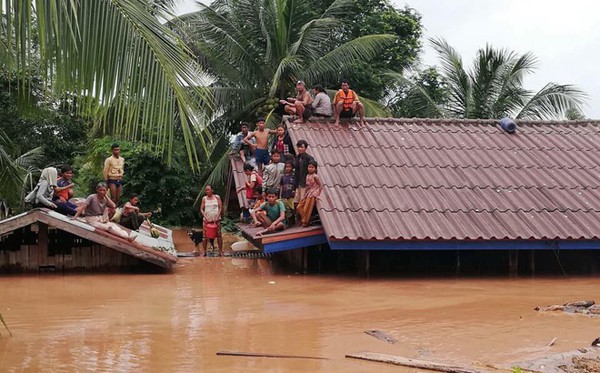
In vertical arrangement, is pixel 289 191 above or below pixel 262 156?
below

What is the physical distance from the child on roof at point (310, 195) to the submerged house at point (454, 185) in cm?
20

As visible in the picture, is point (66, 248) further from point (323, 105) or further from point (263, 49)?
point (263, 49)

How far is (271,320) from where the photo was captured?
885cm

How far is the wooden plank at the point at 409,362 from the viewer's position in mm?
6266

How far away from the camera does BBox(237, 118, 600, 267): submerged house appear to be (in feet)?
40.2

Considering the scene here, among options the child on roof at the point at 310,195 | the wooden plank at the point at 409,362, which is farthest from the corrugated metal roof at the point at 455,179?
the wooden plank at the point at 409,362

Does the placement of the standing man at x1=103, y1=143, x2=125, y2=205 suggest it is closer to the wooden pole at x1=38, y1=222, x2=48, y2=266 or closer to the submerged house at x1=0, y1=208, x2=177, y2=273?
the submerged house at x1=0, y1=208, x2=177, y2=273

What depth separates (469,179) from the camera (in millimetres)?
13938

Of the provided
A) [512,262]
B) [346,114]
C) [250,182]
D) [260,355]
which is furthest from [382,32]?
[260,355]

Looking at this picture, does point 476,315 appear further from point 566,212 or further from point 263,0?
point 263,0

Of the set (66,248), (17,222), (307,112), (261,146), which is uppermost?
(307,112)

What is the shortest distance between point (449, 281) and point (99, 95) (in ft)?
27.1

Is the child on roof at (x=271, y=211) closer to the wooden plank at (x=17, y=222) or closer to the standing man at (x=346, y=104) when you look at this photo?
the standing man at (x=346, y=104)

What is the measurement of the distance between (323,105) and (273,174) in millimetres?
2262
